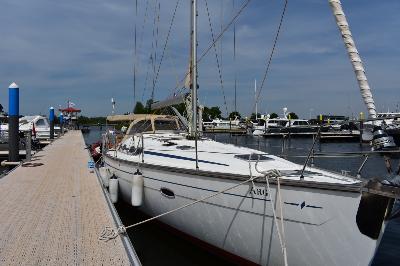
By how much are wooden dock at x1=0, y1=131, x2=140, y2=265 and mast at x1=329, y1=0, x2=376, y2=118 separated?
11.4ft

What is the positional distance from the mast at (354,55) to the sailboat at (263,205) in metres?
1.09

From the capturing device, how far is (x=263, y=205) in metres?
6.20

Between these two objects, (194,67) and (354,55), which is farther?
(194,67)

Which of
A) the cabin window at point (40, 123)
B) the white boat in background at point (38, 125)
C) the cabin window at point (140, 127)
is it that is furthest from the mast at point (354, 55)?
the cabin window at point (40, 123)

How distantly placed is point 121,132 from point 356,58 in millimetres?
10096

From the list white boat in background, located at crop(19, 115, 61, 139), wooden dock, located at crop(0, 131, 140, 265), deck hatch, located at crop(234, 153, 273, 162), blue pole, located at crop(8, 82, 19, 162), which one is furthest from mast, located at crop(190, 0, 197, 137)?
white boat in background, located at crop(19, 115, 61, 139)

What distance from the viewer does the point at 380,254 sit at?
8.84 meters

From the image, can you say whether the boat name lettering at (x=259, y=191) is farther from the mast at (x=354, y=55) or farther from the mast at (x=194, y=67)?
the mast at (x=194, y=67)

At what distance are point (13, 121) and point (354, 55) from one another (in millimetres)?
14159

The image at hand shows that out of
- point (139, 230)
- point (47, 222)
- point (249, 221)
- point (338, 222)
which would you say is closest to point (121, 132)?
point (139, 230)

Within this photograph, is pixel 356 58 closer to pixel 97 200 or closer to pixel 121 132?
pixel 97 200

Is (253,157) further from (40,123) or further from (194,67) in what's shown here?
(40,123)

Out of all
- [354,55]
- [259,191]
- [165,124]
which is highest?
[354,55]

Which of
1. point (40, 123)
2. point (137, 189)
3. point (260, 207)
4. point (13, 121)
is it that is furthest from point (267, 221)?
point (40, 123)
